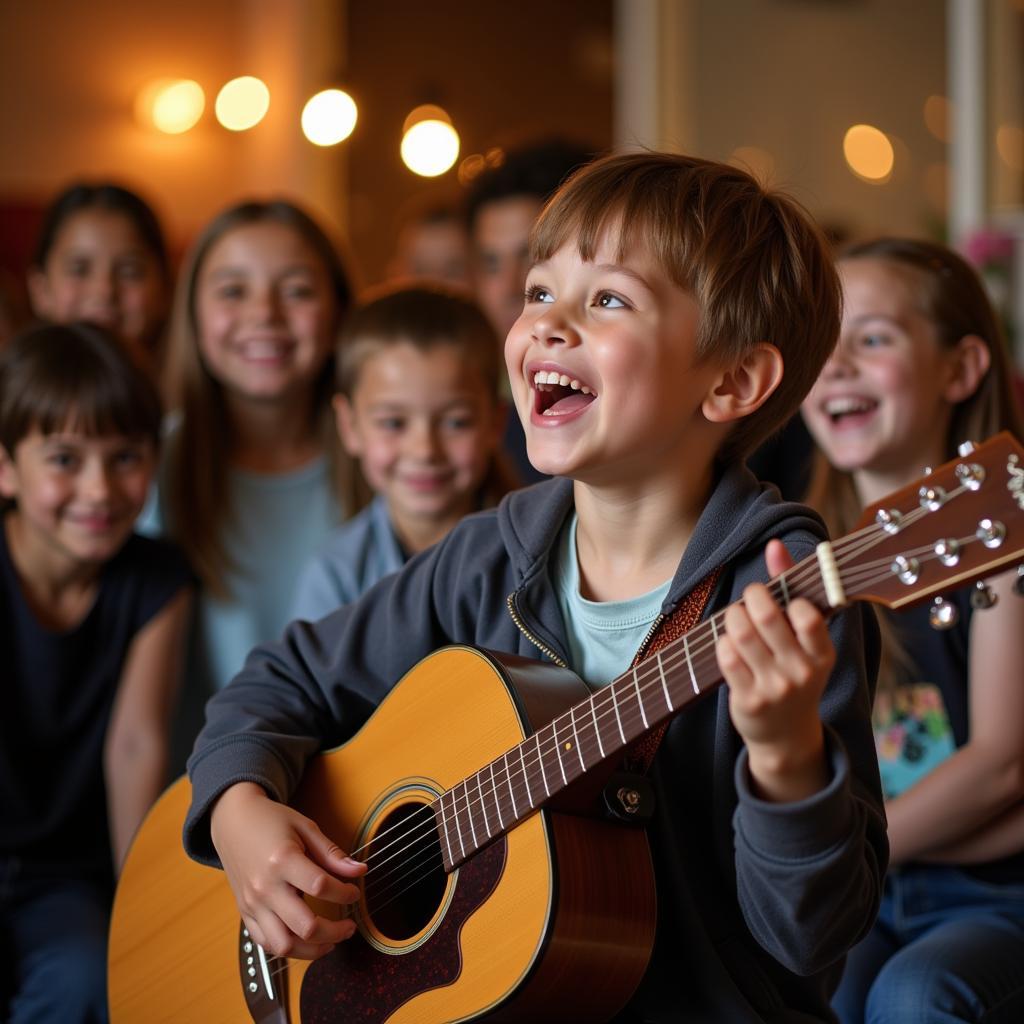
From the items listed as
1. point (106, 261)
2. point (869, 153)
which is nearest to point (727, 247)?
point (106, 261)

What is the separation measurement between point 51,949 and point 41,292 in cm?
183

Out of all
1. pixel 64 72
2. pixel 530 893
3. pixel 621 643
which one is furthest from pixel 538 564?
pixel 64 72

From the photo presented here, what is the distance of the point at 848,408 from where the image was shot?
1.75 metres

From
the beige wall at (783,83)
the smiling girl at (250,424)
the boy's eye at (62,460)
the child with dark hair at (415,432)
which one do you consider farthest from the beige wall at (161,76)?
the boy's eye at (62,460)

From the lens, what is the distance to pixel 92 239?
2.91 metres

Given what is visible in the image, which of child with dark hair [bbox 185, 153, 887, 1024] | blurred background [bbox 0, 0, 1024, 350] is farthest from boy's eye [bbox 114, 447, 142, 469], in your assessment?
blurred background [bbox 0, 0, 1024, 350]

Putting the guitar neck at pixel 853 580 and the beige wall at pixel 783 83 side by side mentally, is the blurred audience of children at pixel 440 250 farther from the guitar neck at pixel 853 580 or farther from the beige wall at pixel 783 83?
the guitar neck at pixel 853 580

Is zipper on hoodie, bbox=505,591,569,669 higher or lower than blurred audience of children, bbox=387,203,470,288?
lower

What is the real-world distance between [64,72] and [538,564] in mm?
5990

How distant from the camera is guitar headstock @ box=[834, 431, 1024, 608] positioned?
2.83ft

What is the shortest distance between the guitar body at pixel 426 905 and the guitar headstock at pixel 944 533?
1.13 feet

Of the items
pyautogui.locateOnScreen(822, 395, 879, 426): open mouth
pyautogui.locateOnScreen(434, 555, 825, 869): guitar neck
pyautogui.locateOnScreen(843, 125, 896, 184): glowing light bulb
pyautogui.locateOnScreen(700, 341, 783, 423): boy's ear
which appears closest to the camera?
pyautogui.locateOnScreen(434, 555, 825, 869): guitar neck

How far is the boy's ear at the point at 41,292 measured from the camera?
302 cm

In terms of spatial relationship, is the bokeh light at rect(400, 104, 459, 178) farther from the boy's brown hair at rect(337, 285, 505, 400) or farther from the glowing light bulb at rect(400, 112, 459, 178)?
the boy's brown hair at rect(337, 285, 505, 400)
